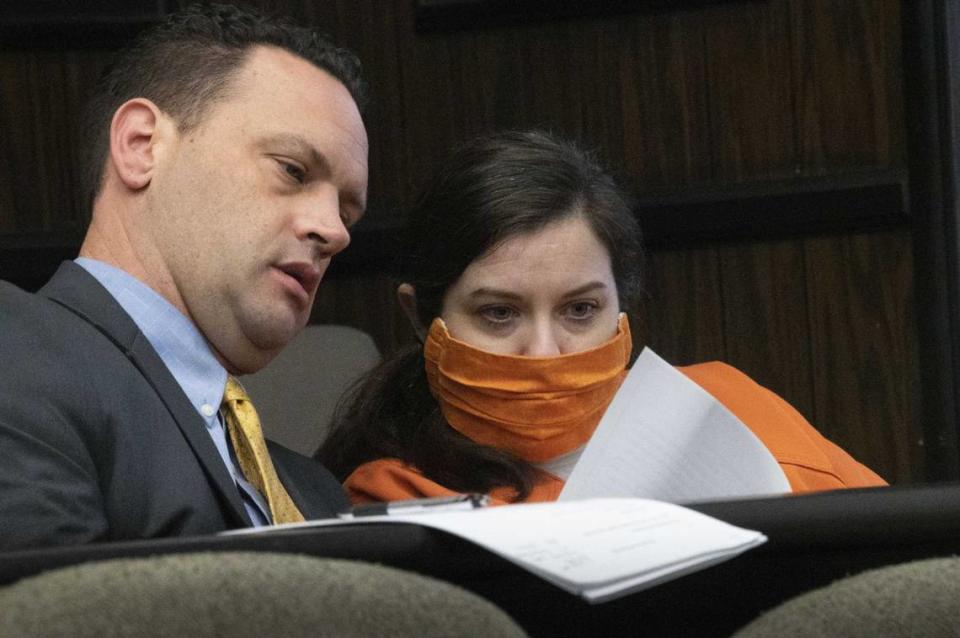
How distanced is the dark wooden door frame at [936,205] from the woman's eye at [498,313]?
725 millimetres

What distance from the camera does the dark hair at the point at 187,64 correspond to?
1653 mm

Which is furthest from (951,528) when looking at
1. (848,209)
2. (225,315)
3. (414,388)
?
(848,209)

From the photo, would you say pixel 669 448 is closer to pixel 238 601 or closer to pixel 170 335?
pixel 170 335

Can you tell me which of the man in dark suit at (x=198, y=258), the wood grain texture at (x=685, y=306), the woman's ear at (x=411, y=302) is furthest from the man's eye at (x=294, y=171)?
the wood grain texture at (x=685, y=306)

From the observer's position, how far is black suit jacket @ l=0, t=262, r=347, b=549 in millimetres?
1143

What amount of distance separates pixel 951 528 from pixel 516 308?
44.6 inches

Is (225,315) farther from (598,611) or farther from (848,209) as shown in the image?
(848,209)

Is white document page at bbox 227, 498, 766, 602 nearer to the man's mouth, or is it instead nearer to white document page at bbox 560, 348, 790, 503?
white document page at bbox 560, 348, 790, 503

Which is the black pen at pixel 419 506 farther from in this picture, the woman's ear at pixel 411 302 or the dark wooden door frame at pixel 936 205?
the dark wooden door frame at pixel 936 205

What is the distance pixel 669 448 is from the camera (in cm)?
135

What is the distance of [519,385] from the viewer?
1952mm

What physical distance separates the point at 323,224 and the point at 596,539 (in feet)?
2.78

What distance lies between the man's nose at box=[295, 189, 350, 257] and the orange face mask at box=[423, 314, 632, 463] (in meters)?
0.36

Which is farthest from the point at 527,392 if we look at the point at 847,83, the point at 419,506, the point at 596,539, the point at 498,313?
the point at 596,539
